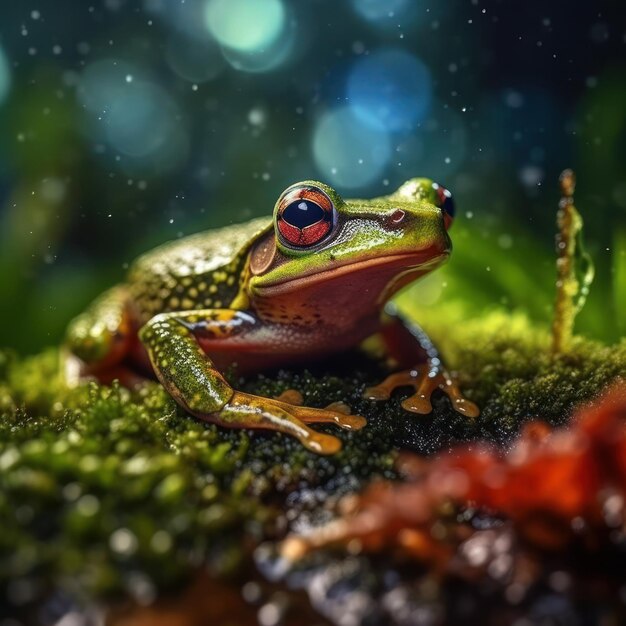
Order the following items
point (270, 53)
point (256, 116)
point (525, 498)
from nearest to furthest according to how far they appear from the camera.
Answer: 1. point (525, 498)
2. point (270, 53)
3. point (256, 116)

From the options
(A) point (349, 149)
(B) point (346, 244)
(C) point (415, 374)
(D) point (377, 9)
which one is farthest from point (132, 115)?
(C) point (415, 374)

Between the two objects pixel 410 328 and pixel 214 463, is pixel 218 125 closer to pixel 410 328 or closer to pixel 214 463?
pixel 410 328

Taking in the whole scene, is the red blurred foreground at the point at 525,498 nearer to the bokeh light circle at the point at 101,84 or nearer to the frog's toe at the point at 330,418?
the frog's toe at the point at 330,418

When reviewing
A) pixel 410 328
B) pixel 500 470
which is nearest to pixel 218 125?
pixel 410 328

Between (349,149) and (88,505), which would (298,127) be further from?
(88,505)

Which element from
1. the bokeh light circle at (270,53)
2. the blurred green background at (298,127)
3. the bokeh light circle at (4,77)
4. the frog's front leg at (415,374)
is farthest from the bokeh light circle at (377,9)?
the bokeh light circle at (4,77)

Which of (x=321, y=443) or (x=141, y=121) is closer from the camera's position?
(x=321, y=443)
